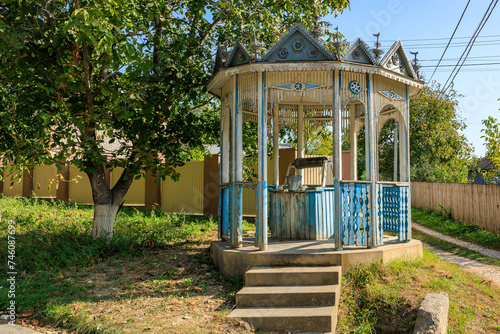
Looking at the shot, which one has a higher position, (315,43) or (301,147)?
(315,43)

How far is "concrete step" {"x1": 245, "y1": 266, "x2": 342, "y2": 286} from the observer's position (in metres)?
5.67

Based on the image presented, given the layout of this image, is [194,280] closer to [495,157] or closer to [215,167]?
[215,167]

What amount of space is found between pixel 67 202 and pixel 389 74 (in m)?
14.6

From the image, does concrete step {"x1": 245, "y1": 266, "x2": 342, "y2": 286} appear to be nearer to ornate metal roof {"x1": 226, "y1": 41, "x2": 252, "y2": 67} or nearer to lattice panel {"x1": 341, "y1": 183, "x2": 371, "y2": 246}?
lattice panel {"x1": 341, "y1": 183, "x2": 371, "y2": 246}

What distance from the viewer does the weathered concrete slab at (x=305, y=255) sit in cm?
604

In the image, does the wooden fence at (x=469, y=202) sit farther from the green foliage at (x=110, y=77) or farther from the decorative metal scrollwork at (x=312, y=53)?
the decorative metal scrollwork at (x=312, y=53)

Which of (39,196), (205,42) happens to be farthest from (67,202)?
(205,42)

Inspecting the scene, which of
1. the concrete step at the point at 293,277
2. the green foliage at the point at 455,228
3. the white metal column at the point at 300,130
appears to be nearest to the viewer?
the concrete step at the point at 293,277

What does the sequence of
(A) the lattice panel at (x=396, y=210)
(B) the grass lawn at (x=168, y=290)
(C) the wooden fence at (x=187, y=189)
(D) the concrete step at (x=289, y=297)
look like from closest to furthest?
(B) the grass lawn at (x=168, y=290) → (D) the concrete step at (x=289, y=297) → (A) the lattice panel at (x=396, y=210) → (C) the wooden fence at (x=187, y=189)

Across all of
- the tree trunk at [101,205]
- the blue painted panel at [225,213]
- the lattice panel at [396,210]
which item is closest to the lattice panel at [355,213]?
the lattice panel at [396,210]

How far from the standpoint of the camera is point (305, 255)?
6051 mm

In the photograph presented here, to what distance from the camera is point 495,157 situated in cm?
1045

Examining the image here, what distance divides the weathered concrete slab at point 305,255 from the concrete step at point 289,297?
2.16 feet

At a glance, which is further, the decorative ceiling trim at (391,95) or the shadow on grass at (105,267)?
the decorative ceiling trim at (391,95)
